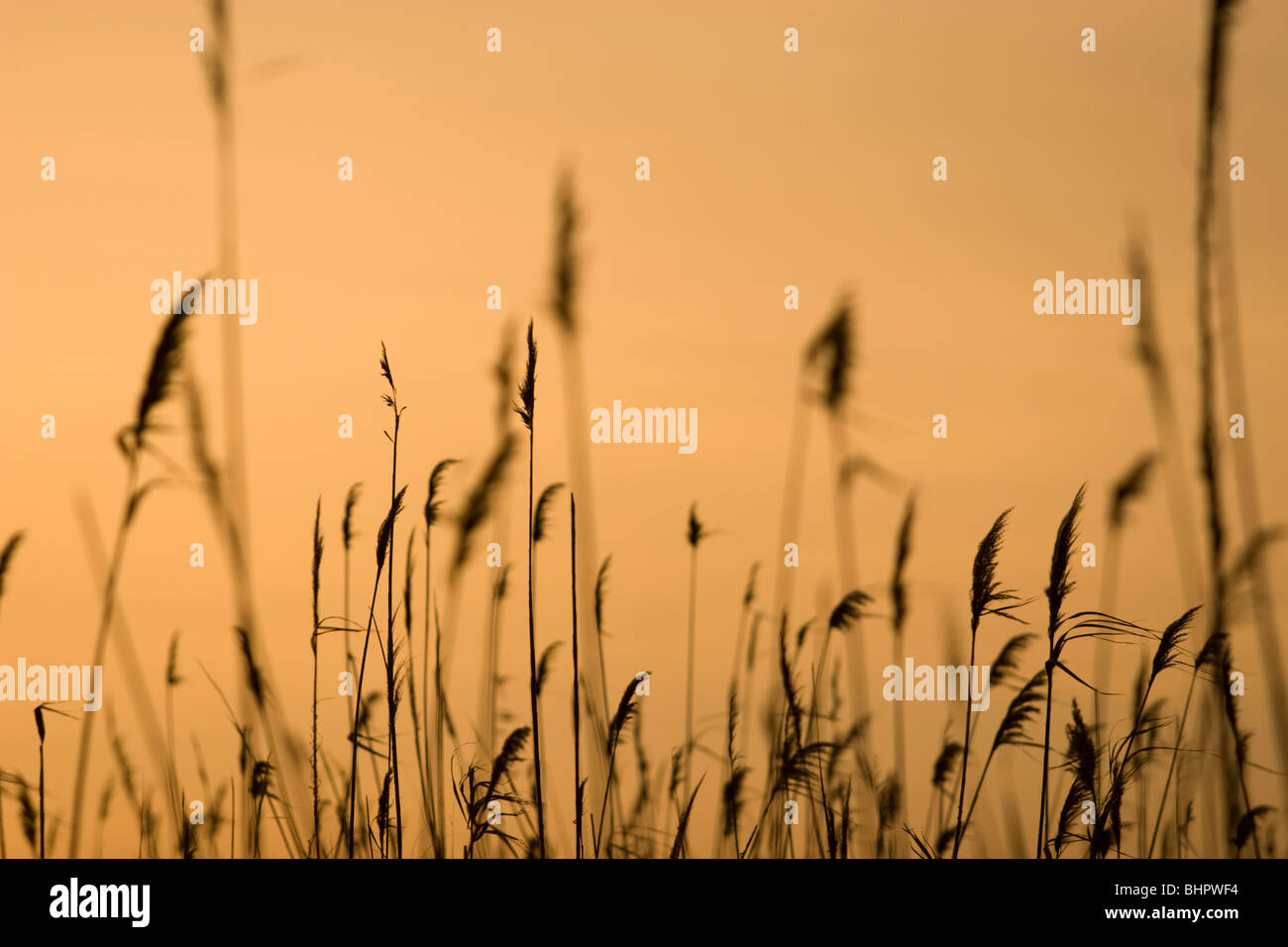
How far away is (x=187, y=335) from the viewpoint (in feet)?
9.59
